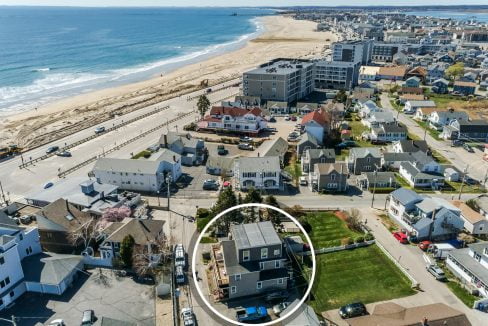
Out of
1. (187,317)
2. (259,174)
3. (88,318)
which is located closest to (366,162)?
(259,174)

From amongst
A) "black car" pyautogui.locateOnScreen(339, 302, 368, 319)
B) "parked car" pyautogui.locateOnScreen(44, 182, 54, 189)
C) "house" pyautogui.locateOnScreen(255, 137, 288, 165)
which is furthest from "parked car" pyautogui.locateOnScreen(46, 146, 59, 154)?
"black car" pyautogui.locateOnScreen(339, 302, 368, 319)

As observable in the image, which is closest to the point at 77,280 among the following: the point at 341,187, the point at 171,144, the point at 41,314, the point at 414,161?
the point at 41,314

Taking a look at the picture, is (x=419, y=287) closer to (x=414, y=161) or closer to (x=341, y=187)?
(x=341, y=187)

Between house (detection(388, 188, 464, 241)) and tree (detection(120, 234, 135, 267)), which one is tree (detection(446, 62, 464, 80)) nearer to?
house (detection(388, 188, 464, 241))

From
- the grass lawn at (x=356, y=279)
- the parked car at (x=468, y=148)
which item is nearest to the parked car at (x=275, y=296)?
the grass lawn at (x=356, y=279)

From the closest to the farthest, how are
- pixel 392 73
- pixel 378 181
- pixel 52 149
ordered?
pixel 378 181, pixel 52 149, pixel 392 73

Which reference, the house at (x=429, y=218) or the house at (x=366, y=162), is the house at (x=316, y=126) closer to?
the house at (x=366, y=162)

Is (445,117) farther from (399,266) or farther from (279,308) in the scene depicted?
(279,308)
